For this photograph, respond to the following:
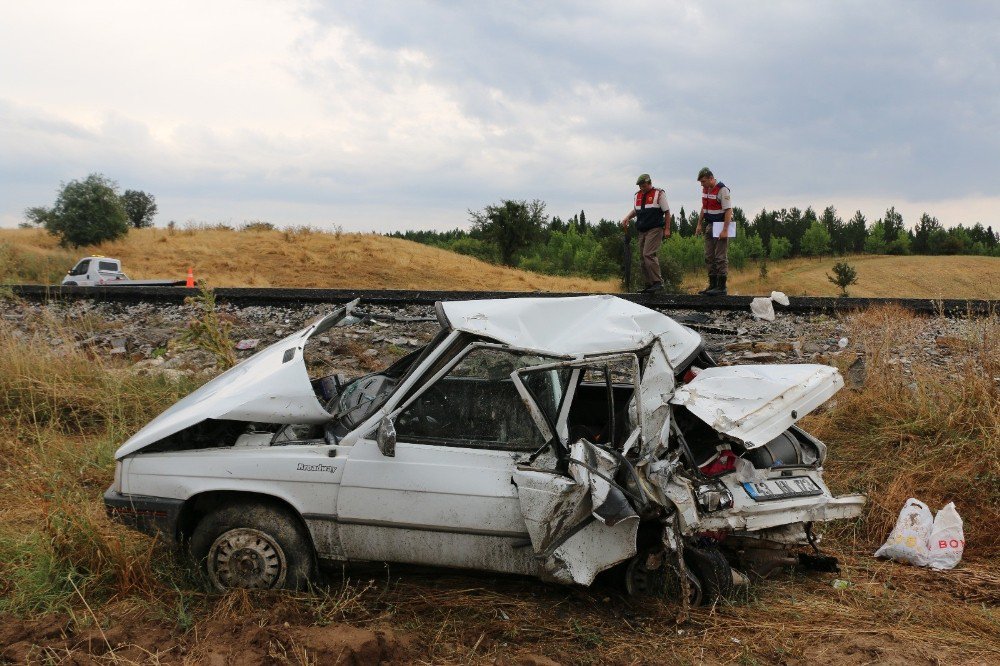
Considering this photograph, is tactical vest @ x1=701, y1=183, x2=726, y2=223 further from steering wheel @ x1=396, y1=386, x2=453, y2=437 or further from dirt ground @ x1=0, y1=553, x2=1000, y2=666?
steering wheel @ x1=396, y1=386, x2=453, y2=437

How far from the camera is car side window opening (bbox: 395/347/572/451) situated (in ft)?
13.6

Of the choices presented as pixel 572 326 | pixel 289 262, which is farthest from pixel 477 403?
pixel 289 262

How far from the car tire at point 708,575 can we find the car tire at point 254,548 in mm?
2151

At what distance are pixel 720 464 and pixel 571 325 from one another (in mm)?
1197

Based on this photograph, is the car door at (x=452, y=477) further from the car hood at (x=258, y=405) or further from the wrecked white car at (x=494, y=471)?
the car hood at (x=258, y=405)

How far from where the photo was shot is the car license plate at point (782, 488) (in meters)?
4.29

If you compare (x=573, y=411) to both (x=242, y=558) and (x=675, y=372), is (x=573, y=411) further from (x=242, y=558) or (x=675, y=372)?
(x=242, y=558)

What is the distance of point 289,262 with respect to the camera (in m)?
31.6

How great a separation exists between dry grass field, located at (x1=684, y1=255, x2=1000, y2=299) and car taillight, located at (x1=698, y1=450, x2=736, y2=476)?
34092 millimetres

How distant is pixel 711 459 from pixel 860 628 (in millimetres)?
1150

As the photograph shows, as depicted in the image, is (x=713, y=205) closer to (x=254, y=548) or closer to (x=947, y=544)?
(x=947, y=544)


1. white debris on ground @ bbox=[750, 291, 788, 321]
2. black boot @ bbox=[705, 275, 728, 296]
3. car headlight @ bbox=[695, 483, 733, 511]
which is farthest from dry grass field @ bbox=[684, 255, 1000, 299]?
car headlight @ bbox=[695, 483, 733, 511]

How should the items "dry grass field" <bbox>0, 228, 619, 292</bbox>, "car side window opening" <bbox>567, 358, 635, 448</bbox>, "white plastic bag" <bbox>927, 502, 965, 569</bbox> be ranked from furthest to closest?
"dry grass field" <bbox>0, 228, 619, 292</bbox> < "white plastic bag" <bbox>927, 502, 965, 569</bbox> < "car side window opening" <bbox>567, 358, 635, 448</bbox>

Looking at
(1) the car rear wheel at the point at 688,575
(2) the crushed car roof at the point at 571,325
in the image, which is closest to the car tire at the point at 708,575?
(1) the car rear wheel at the point at 688,575
